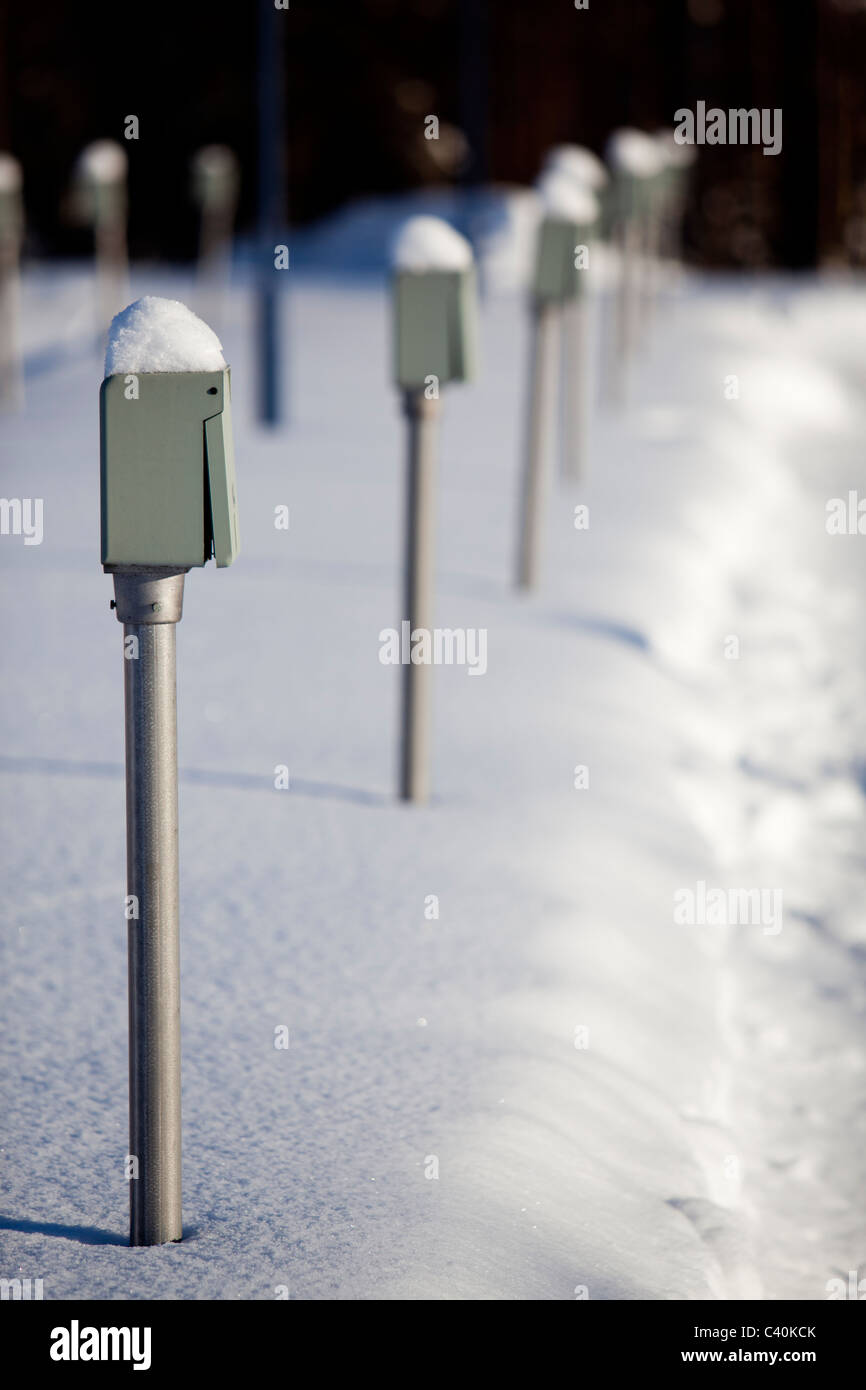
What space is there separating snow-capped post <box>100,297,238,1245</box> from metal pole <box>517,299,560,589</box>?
380cm

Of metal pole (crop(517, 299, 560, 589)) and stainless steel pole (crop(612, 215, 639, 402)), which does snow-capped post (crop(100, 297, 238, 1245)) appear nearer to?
metal pole (crop(517, 299, 560, 589))

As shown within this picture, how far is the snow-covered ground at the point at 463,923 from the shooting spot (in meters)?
2.47

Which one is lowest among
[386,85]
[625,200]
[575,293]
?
[575,293]

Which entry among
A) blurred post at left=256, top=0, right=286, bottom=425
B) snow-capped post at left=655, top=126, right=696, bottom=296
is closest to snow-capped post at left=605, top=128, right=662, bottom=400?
blurred post at left=256, top=0, right=286, bottom=425

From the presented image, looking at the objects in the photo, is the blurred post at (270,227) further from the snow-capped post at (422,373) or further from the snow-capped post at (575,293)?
the snow-capped post at (422,373)

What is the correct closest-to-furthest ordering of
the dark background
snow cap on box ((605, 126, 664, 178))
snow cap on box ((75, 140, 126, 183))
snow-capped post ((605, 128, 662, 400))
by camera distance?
snow cap on box ((605, 126, 664, 178)) → snow-capped post ((605, 128, 662, 400)) → snow cap on box ((75, 140, 126, 183)) → the dark background

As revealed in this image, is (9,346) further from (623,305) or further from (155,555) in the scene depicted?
(155,555)

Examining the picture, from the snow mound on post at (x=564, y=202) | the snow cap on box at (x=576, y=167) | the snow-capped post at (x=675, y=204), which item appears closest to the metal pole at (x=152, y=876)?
the snow mound on post at (x=564, y=202)

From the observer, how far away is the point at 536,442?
19.5ft

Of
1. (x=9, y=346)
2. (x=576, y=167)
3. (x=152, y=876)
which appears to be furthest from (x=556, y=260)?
(x=9, y=346)

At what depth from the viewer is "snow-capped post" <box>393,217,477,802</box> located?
4.04m

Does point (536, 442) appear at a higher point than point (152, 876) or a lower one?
higher

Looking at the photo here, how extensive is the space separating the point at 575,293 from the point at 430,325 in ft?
7.82
